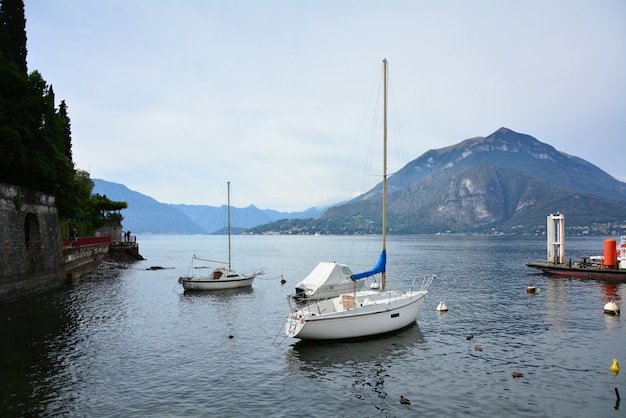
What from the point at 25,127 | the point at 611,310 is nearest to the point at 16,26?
the point at 25,127

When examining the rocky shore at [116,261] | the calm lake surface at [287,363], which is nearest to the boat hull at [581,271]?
the calm lake surface at [287,363]

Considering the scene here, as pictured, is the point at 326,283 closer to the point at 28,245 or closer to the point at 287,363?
the point at 287,363

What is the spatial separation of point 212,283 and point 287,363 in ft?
100

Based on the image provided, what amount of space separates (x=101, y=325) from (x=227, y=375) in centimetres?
1531

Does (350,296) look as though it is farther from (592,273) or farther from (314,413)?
(592,273)

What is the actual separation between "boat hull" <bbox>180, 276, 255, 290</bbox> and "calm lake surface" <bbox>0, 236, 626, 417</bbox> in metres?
9.44

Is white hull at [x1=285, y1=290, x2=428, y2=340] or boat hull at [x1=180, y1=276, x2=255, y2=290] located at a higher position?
white hull at [x1=285, y1=290, x2=428, y2=340]

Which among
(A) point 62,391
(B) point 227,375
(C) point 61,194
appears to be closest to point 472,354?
(B) point 227,375

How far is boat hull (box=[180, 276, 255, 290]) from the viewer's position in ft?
169

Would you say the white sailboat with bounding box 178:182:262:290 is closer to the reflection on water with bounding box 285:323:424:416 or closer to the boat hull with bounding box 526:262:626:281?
the reflection on water with bounding box 285:323:424:416

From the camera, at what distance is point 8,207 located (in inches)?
1484

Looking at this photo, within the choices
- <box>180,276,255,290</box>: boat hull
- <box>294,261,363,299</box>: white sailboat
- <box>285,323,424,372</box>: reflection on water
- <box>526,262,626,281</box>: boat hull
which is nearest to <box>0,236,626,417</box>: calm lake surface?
<box>285,323,424,372</box>: reflection on water

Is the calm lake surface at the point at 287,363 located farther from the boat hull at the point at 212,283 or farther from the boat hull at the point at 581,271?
the boat hull at the point at 581,271

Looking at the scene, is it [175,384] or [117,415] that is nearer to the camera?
[117,415]
